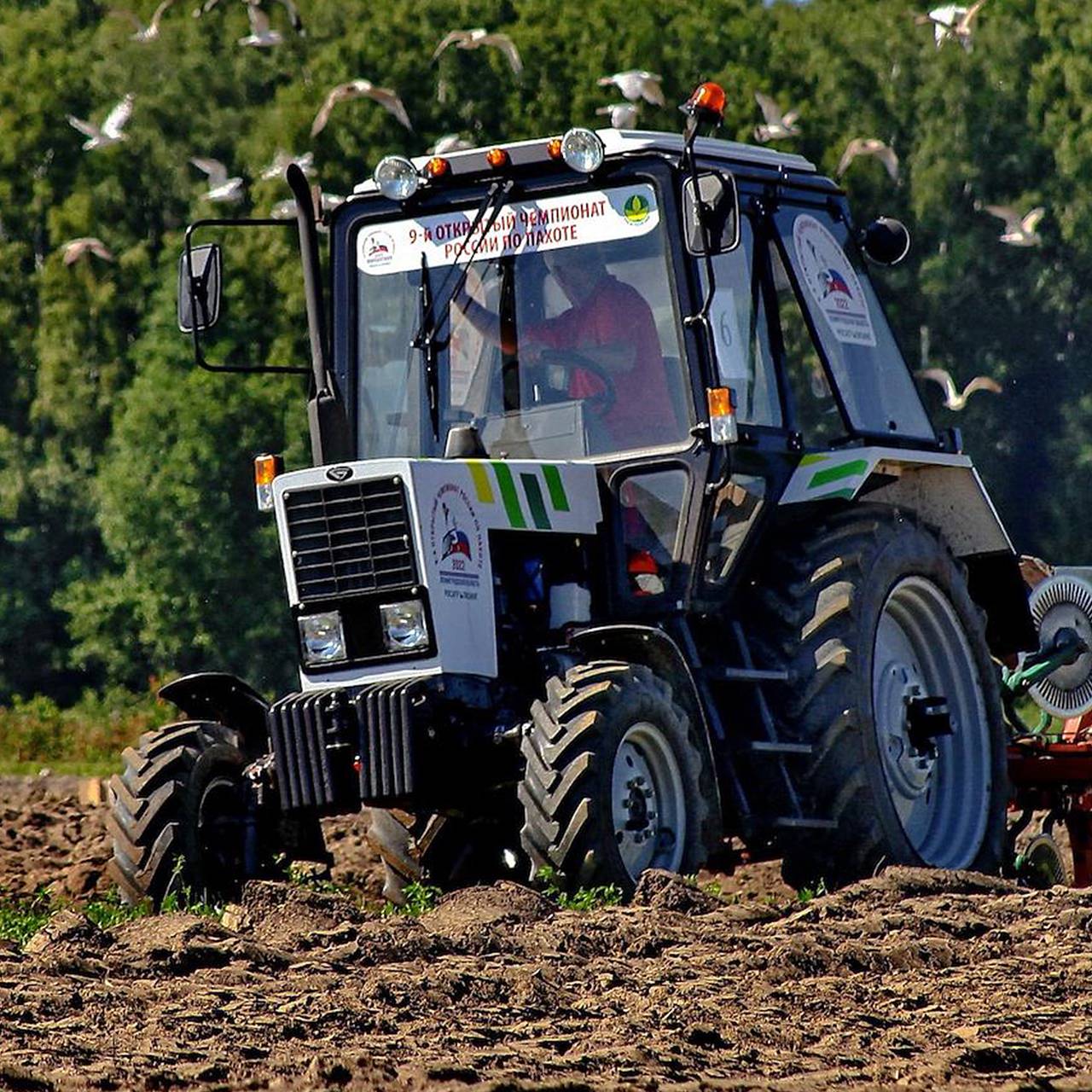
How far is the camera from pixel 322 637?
996 cm

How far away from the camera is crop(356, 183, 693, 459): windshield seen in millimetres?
10320

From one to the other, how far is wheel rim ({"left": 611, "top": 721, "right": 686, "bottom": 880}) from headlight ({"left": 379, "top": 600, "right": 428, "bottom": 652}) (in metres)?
0.85

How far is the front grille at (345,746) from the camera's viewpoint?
376 inches

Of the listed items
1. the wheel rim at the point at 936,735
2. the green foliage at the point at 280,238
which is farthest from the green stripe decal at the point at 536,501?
the green foliage at the point at 280,238

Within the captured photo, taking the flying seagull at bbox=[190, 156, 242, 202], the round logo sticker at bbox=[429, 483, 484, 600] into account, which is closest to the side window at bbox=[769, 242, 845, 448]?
the round logo sticker at bbox=[429, 483, 484, 600]

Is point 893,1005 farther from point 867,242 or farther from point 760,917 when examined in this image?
point 867,242

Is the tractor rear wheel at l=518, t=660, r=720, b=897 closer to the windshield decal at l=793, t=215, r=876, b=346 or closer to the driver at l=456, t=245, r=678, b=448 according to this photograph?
the driver at l=456, t=245, r=678, b=448

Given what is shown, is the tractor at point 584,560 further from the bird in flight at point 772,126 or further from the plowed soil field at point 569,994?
the bird in flight at point 772,126

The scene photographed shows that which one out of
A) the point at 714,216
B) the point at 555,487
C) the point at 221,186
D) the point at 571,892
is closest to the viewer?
the point at 571,892

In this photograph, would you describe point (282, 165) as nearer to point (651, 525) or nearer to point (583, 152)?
point (583, 152)

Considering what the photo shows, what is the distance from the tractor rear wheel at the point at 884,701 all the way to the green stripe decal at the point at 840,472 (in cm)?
16

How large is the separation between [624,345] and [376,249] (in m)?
1.23

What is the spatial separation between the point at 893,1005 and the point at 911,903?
194 cm

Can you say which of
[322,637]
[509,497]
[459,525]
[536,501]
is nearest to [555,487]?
[536,501]
